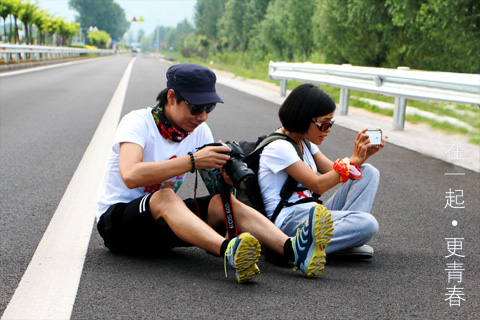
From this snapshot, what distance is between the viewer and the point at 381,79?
416 inches

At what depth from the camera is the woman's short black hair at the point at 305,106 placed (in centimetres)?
379

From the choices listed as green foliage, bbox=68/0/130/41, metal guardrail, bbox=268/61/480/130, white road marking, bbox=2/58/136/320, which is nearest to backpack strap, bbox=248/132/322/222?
white road marking, bbox=2/58/136/320

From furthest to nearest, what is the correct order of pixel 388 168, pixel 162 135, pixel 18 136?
pixel 18 136
pixel 388 168
pixel 162 135

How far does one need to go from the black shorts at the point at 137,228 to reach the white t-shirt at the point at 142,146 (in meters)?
0.08

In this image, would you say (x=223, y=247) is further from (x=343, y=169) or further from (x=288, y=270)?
(x=343, y=169)

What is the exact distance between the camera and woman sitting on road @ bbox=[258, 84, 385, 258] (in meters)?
3.75

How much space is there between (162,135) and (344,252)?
1.25 metres

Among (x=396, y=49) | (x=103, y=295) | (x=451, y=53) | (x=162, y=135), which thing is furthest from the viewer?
(x=396, y=49)

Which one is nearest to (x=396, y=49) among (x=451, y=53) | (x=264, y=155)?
(x=451, y=53)

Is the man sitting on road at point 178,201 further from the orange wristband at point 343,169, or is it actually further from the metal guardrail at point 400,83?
the metal guardrail at point 400,83

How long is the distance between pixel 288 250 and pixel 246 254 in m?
0.42

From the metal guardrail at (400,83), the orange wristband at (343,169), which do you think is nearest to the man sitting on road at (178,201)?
the orange wristband at (343,169)

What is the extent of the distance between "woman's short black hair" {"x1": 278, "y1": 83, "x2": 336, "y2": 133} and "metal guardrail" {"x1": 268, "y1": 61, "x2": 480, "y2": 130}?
14.2 ft

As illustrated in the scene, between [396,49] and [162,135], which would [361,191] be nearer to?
[162,135]
